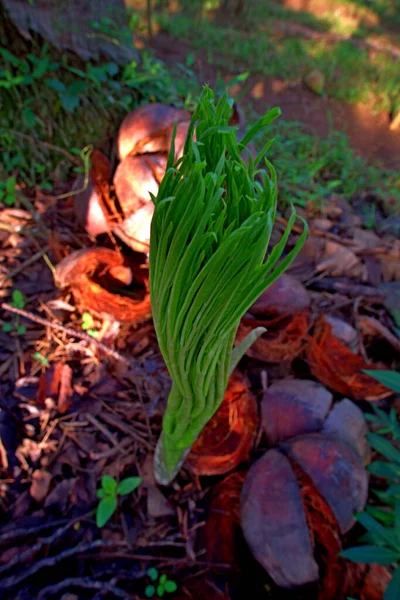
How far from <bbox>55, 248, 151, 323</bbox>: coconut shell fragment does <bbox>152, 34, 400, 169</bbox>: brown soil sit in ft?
9.33

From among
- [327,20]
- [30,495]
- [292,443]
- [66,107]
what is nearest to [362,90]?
→ [327,20]

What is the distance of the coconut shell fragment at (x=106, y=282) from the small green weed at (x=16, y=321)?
206 millimetres

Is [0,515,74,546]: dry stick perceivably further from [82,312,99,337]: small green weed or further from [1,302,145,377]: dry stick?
[82,312,99,337]: small green weed

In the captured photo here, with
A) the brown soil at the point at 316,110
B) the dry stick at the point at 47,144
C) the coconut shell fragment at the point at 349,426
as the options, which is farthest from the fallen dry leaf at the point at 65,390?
the brown soil at the point at 316,110

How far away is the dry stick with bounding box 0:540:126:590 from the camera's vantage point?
105cm

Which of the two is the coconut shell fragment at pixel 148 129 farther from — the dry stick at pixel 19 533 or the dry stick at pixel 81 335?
the dry stick at pixel 19 533

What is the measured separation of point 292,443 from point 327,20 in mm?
7345

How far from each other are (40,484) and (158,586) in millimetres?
444

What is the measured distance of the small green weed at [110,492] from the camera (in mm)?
1172

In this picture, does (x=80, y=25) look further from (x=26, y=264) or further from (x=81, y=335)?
(x=81, y=335)

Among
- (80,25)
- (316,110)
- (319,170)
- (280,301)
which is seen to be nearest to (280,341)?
(280,301)

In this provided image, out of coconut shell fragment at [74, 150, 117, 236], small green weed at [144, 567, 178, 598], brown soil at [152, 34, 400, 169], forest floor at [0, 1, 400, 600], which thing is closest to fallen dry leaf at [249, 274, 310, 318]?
forest floor at [0, 1, 400, 600]

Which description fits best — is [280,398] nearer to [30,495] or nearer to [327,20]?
[30,495]

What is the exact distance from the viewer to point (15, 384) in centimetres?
142
